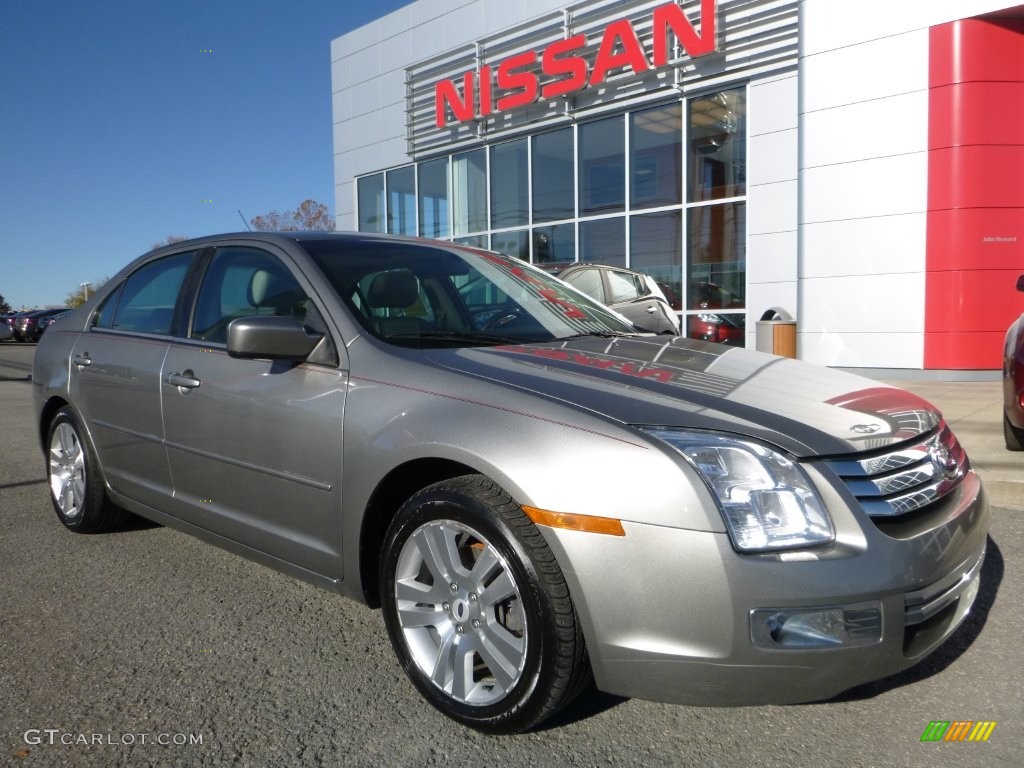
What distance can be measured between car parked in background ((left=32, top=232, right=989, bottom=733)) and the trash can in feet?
29.5

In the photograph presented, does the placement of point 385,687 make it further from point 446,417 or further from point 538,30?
point 538,30

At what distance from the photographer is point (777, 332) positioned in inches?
473

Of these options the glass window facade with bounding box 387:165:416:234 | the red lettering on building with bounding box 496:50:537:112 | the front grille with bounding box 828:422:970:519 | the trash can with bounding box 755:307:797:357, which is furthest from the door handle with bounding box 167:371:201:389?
the glass window facade with bounding box 387:165:416:234

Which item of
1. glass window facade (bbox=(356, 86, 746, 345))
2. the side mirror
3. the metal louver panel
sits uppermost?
the metal louver panel

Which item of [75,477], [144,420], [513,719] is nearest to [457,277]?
[144,420]

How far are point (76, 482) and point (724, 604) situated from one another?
3650 millimetres

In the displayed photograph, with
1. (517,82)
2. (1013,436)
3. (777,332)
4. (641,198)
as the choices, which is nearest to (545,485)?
(1013,436)

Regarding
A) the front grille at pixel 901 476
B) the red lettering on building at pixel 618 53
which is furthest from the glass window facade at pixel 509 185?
the front grille at pixel 901 476

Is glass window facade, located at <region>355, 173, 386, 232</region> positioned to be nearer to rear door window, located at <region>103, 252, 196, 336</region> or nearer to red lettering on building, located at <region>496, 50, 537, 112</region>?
red lettering on building, located at <region>496, 50, 537, 112</region>

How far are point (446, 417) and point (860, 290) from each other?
35.9 feet

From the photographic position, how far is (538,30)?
50.9ft

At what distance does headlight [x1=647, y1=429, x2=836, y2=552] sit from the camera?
2.00 meters

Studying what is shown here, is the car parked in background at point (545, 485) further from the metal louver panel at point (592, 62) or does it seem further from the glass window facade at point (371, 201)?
the glass window facade at point (371, 201)
